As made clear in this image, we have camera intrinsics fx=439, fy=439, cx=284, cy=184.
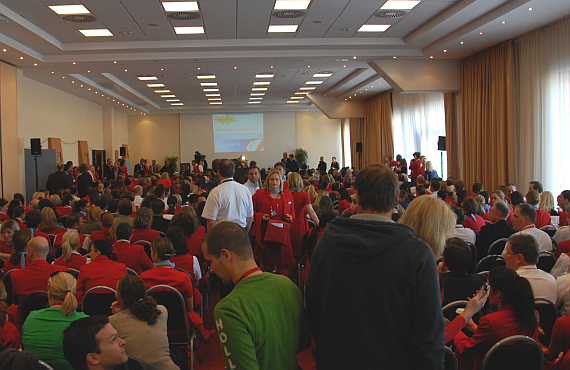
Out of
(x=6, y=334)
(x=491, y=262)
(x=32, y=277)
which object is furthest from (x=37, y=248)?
(x=491, y=262)

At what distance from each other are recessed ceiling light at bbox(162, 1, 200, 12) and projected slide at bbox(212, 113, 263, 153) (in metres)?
17.4

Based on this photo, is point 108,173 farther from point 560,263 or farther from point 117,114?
point 560,263

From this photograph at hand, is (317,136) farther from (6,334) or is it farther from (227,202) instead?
(6,334)

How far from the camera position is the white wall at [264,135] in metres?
26.3

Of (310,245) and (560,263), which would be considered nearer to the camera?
(560,263)

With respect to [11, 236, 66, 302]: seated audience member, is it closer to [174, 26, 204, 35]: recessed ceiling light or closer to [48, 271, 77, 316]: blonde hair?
[48, 271, 77, 316]: blonde hair

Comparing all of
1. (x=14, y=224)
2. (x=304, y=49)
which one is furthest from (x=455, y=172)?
(x=14, y=224)

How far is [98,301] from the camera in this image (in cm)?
321

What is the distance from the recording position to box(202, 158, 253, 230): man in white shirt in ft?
15.0

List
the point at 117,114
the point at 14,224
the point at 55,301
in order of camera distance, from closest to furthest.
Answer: the point at 55,301 < the point at 14,224 < the point at 117,114

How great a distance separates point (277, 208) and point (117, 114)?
70.0 ft

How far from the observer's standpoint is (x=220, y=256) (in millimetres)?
1688

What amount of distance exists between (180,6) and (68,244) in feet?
19.2

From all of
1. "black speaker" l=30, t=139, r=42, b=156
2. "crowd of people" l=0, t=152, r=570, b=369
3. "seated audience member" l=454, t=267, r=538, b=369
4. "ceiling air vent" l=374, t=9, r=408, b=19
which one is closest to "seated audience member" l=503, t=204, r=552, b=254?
"crowd of people" l=0, t=152, r=570, b=369
